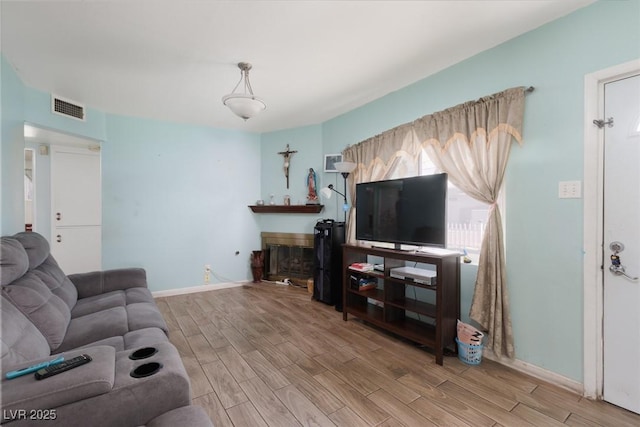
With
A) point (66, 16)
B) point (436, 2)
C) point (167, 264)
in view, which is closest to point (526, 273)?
point (436, 2)

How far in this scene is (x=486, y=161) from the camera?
86.1 inches

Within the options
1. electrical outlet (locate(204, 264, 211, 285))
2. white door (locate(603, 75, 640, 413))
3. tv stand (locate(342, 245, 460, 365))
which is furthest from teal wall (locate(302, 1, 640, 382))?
electrical outlet (locate(204, 264, 211, 285))

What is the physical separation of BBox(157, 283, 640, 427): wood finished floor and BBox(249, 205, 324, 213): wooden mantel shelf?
1.67 meters

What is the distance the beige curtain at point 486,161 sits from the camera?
2082 mm

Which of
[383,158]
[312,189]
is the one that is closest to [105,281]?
[312,189]

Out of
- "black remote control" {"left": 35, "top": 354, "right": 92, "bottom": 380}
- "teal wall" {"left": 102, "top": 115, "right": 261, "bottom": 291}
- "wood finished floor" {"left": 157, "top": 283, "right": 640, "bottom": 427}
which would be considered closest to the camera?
"black remote control" {"left": 35, "top": 354, "right": 92, "bottom": 380}

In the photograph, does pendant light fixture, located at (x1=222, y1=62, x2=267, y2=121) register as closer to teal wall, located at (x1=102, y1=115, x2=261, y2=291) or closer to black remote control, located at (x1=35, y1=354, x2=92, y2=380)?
black remote control, located at (x1=35, y1=354, x2=92, y2=380)

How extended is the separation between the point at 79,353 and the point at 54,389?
0.86 feet

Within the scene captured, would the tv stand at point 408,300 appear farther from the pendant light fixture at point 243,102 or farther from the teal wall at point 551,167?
the pendant light fixture at point 243,102

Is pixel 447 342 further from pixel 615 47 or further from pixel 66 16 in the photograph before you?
pixel 66 16

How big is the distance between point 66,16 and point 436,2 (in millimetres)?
2490

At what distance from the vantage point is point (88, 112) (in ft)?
11.4

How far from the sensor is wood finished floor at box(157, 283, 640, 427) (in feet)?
5.21

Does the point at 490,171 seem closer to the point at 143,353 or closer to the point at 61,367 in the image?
the point at 143,353
